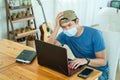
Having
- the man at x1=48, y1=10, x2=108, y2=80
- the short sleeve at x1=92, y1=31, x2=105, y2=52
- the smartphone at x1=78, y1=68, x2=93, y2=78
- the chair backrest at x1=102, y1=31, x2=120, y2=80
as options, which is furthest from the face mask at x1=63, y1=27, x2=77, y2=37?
the smartphone at x1=78, y1=68, x2=93, y2=78

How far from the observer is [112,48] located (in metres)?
1.59

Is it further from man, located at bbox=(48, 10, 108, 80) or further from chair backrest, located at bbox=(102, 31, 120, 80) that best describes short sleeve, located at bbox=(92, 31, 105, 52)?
chair backrest, located at bbox=(102, 31, 120, 80)

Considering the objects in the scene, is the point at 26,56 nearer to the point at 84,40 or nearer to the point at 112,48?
the point at 84,40

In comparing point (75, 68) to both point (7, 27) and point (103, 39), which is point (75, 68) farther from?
point (7, 27)

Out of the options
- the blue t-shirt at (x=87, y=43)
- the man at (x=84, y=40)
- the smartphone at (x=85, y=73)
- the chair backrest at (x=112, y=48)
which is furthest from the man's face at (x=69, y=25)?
the smartphone at (x=85, y=73)

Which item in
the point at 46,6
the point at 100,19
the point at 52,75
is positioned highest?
the point at 46,6

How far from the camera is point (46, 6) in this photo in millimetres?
3479

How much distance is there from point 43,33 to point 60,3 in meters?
0.70

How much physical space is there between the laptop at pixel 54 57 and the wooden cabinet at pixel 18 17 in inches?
64.0

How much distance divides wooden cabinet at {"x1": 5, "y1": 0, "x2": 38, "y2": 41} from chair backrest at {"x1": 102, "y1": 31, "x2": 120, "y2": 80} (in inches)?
65.4

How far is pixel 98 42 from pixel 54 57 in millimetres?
454

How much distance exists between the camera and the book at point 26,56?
57.1 inches

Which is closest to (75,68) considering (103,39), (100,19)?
(103,39)

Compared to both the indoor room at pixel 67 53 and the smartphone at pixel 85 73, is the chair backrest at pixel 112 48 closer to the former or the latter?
the indoor room at pixel 67 53
